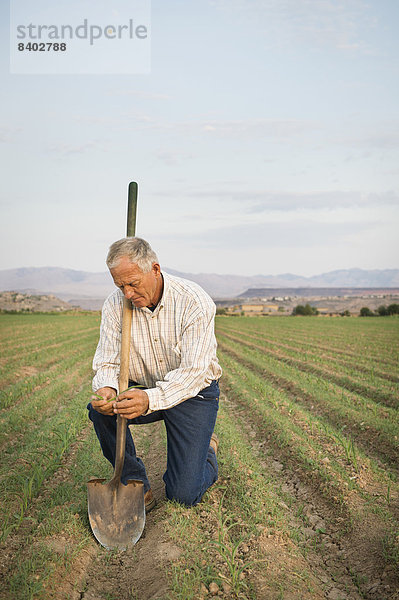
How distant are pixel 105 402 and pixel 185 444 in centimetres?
66

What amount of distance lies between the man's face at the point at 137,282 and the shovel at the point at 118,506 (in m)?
0.50

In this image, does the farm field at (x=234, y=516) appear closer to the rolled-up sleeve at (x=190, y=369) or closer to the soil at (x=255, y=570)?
the soil at (x=255, y=570)

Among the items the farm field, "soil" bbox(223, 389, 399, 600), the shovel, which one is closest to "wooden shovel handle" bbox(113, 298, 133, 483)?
the shovel

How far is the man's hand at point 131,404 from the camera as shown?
3.17 metres

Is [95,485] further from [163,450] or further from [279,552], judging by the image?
[163,450]

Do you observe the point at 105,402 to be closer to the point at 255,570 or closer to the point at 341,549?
the point at 255,570

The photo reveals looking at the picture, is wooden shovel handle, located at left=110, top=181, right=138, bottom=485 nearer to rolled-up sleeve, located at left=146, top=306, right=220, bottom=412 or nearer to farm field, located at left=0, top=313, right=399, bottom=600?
rolled-up sleeve, located at left=146, top=306, right=220, bottom=412

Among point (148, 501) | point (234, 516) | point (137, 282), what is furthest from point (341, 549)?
point (137, 282)

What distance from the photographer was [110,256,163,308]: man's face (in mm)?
3293

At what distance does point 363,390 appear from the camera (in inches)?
354

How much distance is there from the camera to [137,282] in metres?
3.37

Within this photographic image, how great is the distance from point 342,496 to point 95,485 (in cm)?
202

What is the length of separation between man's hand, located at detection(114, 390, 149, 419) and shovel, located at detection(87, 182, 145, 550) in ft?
0.45

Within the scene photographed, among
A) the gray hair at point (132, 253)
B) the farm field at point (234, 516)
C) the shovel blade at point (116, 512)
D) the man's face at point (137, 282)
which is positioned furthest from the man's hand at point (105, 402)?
the gray hair at point (132, 253)
